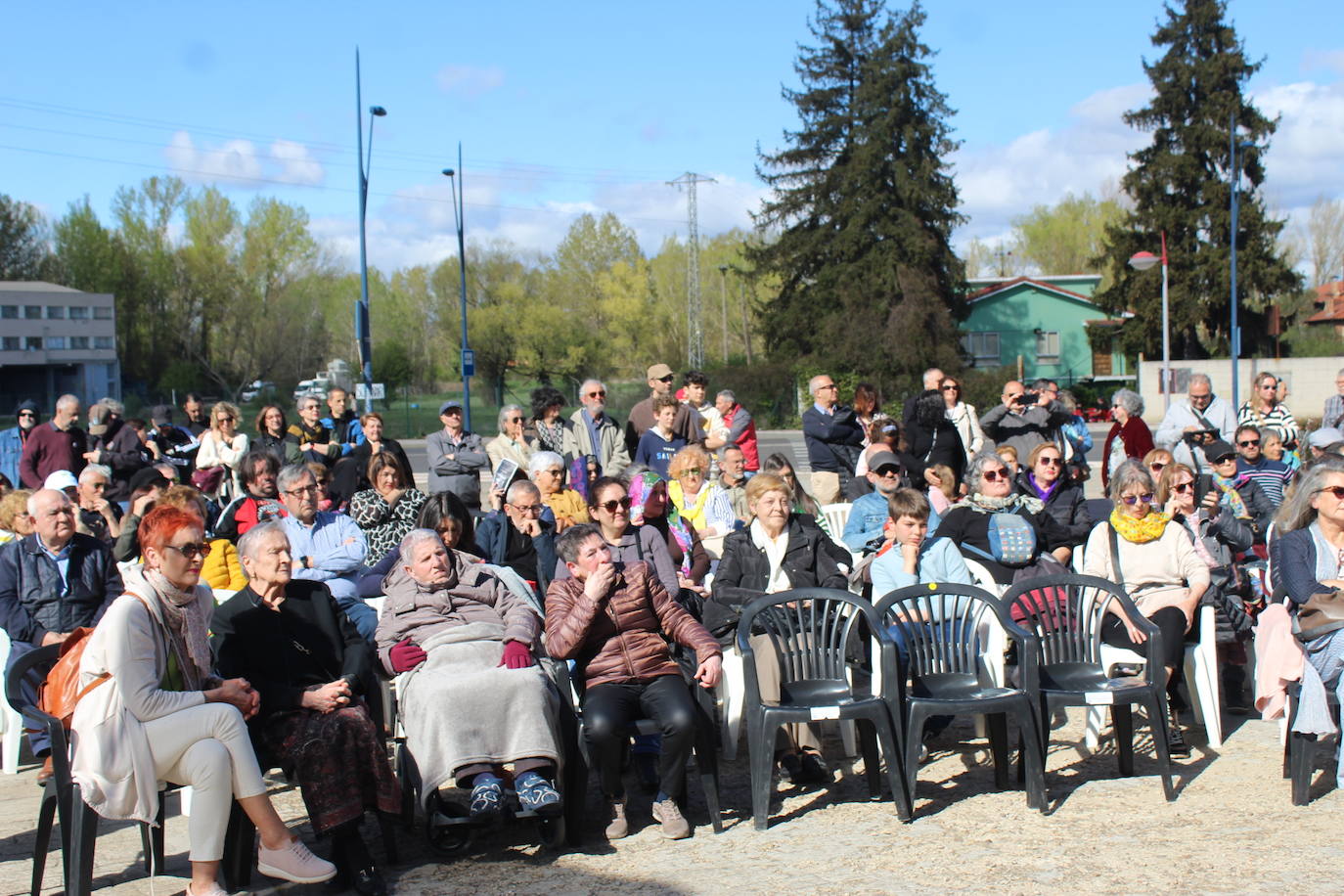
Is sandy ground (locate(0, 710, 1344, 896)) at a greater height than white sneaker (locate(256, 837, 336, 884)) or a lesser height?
lesser

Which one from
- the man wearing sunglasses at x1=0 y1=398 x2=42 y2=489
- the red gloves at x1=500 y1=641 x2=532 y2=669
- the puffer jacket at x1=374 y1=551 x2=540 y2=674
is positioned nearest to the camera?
the red gloves at x1=500 y1=641 x2=532 y2=669

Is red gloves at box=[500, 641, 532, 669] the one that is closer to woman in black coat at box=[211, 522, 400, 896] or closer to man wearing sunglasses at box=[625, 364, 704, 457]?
woman in black coat at box=[211, 522, 400, 896]

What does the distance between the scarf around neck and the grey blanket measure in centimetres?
323

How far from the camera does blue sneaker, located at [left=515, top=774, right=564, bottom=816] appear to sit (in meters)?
4.38

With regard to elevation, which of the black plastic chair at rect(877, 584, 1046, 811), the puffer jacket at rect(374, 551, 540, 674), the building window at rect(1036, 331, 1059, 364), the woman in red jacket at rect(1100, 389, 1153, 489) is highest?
the building window at rect(1036, 331, 1059, 364)

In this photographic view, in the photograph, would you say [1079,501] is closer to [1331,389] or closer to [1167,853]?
[1167,853]

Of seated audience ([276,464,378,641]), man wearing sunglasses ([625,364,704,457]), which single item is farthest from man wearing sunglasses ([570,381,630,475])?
seated audience ([276,464,378,641])

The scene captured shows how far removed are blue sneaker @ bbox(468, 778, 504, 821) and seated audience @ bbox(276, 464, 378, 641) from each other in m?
1.93

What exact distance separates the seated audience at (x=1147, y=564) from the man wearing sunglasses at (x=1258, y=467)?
243 cm

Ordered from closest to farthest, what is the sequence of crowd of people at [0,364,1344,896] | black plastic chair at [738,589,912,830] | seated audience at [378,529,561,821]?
1. crowd of people at [0,364,1344,896]
2. seated audience at [378,529,561,821]
3. black plastic chair at [738,589,912,830]

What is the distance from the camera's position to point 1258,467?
841 centimetres

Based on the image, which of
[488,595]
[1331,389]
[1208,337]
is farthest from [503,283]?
[488,595]

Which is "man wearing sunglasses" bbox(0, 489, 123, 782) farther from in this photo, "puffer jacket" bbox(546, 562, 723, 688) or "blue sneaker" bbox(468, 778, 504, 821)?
"blue sneaker" bbox(468, 778, 504, 821)

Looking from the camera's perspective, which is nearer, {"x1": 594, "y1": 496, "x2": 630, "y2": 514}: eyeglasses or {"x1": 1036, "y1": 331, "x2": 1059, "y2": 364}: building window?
{"x1": 594, "y1": 496, "x2": 630, "y2": 514}: eyeglasses
